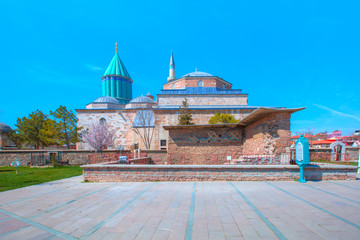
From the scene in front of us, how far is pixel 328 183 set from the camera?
605 centimetres

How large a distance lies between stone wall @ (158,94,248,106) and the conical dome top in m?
22.2

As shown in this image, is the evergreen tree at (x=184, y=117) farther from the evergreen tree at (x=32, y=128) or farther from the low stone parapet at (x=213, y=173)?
the evergreen tree at (x=32, y=128)

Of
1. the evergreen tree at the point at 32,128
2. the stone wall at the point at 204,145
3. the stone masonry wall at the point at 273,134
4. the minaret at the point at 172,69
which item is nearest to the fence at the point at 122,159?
the stone wall at the point at 204,145

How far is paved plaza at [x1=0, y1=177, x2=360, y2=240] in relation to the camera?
2.95 m

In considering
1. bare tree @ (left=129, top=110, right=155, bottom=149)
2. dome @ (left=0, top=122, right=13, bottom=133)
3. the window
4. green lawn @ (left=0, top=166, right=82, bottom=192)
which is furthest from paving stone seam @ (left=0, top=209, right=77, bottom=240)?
dome @ (left=0, top=122, right=13, bottom=133)

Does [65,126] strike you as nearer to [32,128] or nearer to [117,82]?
[32,128]

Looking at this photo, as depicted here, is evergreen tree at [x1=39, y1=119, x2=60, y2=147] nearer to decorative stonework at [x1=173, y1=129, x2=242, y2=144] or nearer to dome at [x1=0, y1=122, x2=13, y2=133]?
decorative stonework at [x1=173, y1=129, x2=242, y2=144]

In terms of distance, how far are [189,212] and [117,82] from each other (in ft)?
140

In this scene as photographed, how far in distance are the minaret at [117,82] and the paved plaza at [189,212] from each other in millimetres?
38399

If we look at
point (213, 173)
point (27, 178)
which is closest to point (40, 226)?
point (213, 173)

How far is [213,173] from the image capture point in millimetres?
6715

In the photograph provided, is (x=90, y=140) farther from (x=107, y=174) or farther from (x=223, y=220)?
(x=223, y=220)

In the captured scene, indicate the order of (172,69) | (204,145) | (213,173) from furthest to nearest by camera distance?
(172,69), (204,145), (213,173)

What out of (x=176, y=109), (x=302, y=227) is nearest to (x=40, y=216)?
(x=302, y=227)
